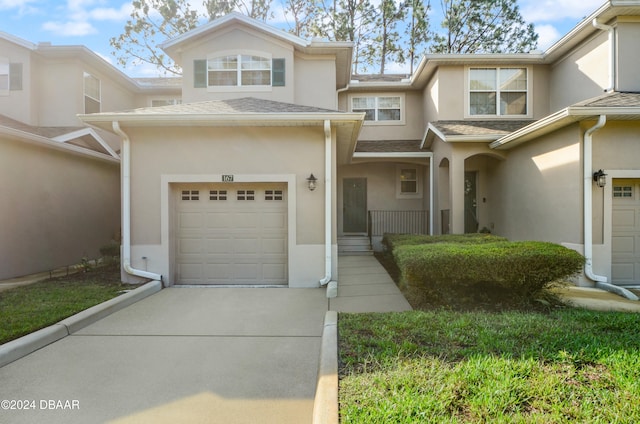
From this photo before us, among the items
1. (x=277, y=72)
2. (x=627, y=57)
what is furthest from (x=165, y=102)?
(x=627, y=57)

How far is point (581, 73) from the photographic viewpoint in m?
10.2

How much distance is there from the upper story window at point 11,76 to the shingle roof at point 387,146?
1120 centimetres

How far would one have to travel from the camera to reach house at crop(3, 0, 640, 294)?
7.23 metres

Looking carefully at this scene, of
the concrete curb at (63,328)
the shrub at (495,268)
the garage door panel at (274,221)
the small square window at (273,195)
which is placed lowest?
the concrete curb at (63,328)

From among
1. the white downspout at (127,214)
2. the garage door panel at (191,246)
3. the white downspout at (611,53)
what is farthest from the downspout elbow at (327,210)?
the white downspout at (611,53)

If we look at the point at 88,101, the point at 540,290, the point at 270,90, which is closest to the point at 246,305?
the point at 540,290

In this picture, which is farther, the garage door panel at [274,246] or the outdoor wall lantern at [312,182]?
the garage door panel at [274,246]

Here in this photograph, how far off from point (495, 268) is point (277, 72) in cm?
826

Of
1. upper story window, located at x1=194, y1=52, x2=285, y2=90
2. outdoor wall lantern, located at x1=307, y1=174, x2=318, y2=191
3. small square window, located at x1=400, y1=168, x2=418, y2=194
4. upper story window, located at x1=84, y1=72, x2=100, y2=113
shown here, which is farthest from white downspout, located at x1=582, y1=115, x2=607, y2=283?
upper story window, located at x1=84, y1=72, x2=100, y2=113

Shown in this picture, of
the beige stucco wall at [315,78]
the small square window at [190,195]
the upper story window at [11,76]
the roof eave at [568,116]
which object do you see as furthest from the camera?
the upper story window at [11,76]

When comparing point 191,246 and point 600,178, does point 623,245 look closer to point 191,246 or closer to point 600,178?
point 600,178

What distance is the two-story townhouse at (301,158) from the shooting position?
285 inches

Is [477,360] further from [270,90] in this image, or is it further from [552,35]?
[552,35]

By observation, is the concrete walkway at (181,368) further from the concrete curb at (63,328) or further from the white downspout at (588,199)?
the white downspout at (588,199)
